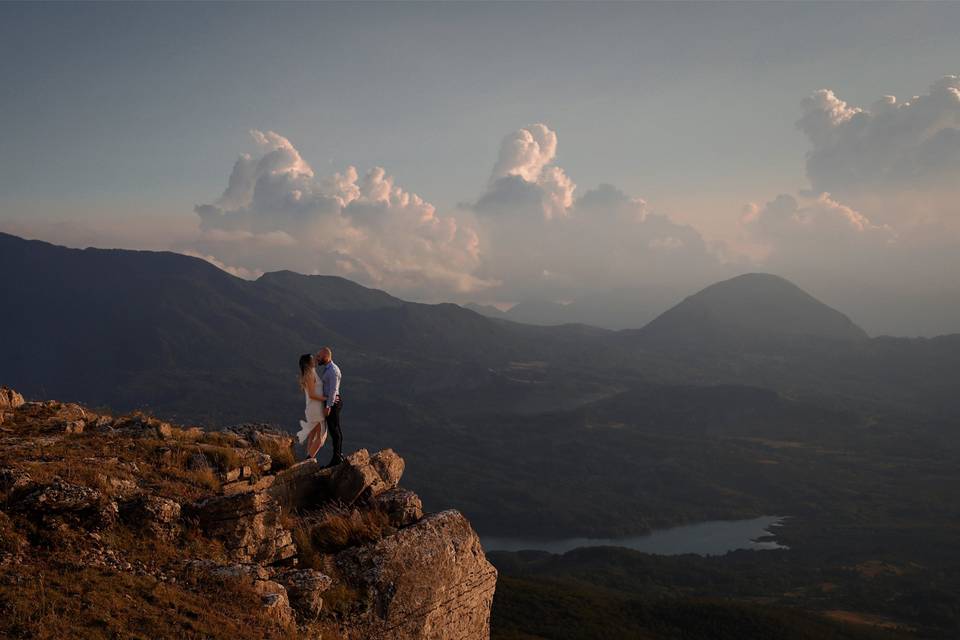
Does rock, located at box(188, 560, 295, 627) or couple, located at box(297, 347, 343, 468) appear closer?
rock, located at box(188, 560, 295, 627)

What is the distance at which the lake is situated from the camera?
169 m

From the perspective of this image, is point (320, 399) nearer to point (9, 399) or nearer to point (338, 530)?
point (338, 530)

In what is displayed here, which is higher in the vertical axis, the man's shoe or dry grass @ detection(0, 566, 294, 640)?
the man's shoe

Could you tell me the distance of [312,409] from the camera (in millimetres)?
17000

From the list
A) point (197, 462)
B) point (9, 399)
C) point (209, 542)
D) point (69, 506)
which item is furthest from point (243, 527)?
point (9, 399)

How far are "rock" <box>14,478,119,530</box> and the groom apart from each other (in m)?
6.41

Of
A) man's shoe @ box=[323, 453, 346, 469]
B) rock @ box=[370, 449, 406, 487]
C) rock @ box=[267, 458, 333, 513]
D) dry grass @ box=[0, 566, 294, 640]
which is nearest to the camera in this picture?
dry grass @ box=[0, 566, 294, 640]

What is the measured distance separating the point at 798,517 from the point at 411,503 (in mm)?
206131

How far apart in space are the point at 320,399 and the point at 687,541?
182274mm

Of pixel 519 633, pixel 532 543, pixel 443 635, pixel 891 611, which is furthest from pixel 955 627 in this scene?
pixel 443 635

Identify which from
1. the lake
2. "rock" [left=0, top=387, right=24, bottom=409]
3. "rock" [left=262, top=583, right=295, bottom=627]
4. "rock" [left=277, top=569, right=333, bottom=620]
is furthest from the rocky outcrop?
the lake

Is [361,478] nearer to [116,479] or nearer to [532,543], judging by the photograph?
[116,479]

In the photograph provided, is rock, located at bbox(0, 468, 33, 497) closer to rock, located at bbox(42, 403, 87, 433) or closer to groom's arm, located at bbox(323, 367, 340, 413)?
rock, located at bbox(42, 403, 87, 433)

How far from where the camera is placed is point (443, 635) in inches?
523
